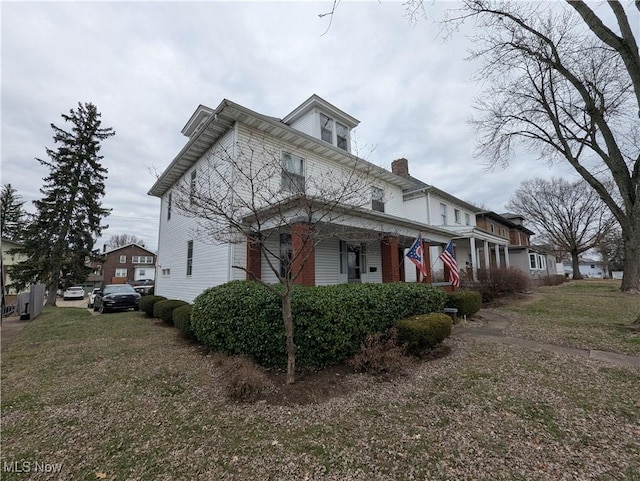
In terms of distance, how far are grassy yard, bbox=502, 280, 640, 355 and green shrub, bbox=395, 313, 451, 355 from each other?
9.87 feet

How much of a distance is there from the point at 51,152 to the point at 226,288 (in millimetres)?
21499

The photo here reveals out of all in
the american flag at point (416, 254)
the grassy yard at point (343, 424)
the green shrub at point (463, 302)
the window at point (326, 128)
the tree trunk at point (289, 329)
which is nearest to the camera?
the grassy yard at point (343, 424)

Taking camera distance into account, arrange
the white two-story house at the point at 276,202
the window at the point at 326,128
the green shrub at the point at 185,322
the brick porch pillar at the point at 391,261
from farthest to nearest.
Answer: the window at the point at 326,128 < the brick porch pillar at the point at 391,261 < the white two-story house at the point at 276,202 < the green shrub at the point at 185,322

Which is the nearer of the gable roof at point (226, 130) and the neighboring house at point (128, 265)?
the gable roof at point (226, 130)

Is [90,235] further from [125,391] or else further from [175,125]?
[125,391]

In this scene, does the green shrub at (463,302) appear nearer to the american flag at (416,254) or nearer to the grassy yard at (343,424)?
the american flag at (416,254)

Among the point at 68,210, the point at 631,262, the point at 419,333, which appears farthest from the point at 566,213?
the point at 68,210

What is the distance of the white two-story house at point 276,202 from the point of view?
7.89 m

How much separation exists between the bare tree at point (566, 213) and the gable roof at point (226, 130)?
1295 inches

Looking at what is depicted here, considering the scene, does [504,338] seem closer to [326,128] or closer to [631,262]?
[326,128]

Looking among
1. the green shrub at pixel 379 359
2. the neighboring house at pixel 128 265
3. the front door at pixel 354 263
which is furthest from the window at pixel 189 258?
the neighboring house at pixel 128 265

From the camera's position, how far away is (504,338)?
702cm

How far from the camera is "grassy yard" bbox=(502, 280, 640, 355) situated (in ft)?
20.9

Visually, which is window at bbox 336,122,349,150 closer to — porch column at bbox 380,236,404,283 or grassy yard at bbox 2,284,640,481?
porch column at bbox 380,236,404,283
